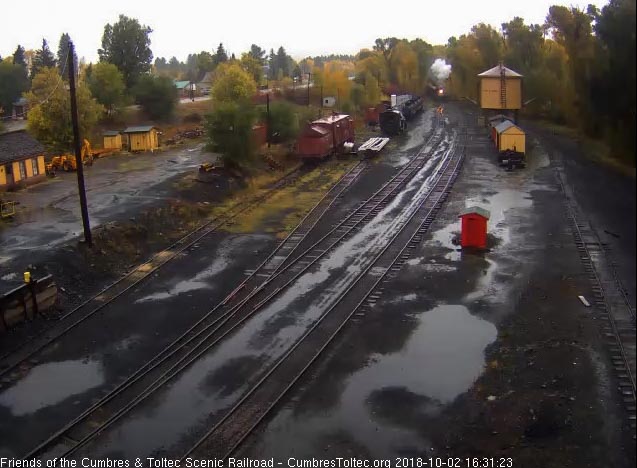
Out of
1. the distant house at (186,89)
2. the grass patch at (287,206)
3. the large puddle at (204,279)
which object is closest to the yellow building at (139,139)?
the grass patch at (287,206)

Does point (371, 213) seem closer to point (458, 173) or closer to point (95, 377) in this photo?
point (458, 173)

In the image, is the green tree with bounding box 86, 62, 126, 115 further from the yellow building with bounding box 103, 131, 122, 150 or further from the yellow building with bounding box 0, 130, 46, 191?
the yellow building with bounding box 0, 130, 46, 191

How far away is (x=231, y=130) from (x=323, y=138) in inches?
299

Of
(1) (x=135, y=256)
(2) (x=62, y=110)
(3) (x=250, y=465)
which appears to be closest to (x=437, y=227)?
(1) (x=135, y=256)

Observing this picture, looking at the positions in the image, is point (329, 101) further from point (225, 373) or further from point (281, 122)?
point (225, 373)

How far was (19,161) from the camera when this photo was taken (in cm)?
3241

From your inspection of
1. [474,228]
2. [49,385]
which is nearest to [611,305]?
[474,228]

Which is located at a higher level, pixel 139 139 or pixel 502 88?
pixel 502 88

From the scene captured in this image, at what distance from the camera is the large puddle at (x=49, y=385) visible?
489 inches

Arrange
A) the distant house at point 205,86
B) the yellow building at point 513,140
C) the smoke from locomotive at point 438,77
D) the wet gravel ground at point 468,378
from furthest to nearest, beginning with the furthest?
1. the smoke from locomotive at point 438,77
2. the distant house at point 205,86
3. the yellow building at point 513,140
4. the wet gravel ground at point 468,378

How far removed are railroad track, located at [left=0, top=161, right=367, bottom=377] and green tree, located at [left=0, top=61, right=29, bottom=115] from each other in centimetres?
4365

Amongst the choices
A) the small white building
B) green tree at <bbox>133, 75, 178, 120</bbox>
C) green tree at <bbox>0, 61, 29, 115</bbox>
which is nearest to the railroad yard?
green tree at <bbox>133, 75, 178, 120</bbox>

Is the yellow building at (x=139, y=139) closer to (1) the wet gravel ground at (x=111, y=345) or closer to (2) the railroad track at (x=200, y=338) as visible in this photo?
(2) the railroad track at (x=200, y=338)

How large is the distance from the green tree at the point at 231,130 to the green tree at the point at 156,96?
2836 cm
